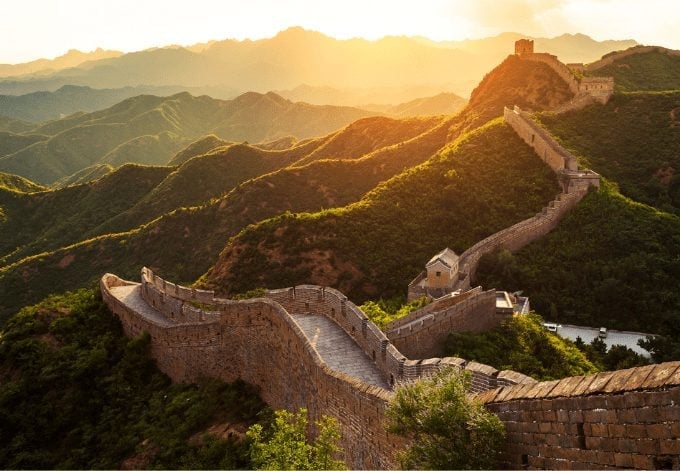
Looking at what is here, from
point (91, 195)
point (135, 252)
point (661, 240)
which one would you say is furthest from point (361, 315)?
point (91, 195)

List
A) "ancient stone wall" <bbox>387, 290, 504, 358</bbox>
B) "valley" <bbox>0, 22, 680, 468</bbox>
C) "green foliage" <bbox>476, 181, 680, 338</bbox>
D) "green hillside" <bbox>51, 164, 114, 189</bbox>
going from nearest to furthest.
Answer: "valley" <bbox>0, 22, 680, 468</bbox>
"ancient stone wall" <bbox>387, 290, 504, 358</bbox>
"green foliage" <bbox>476, 181, 680, 338</bbox>
"green hillside" <bbox>51, 164, 114, 189</bbox>

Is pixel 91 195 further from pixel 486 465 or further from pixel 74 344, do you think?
pixel 486 465

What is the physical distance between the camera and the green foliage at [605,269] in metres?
32.5

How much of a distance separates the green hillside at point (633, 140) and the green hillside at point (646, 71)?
11075 mm

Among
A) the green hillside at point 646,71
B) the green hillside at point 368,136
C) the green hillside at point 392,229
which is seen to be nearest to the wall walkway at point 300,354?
the green hillside at point 392,229

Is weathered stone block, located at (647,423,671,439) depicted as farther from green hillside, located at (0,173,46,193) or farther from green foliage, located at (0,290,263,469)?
green hillside, located at (0,173,46,193)

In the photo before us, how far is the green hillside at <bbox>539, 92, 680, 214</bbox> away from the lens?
44625 mm

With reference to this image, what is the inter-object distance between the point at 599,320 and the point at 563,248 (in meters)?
6.22

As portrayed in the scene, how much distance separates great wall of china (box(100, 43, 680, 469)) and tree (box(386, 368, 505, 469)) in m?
0.29

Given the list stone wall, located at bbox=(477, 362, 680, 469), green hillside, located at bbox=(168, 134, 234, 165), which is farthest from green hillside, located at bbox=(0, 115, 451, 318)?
green hillside, located at bbox=(168, 134, 234, 165)

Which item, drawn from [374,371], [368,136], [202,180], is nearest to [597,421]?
[374,371]

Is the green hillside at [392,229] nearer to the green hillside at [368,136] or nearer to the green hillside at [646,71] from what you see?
the green hillside at [646,71]

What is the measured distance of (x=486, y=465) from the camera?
690 centimetres

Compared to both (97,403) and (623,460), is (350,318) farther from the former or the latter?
(623,460)
